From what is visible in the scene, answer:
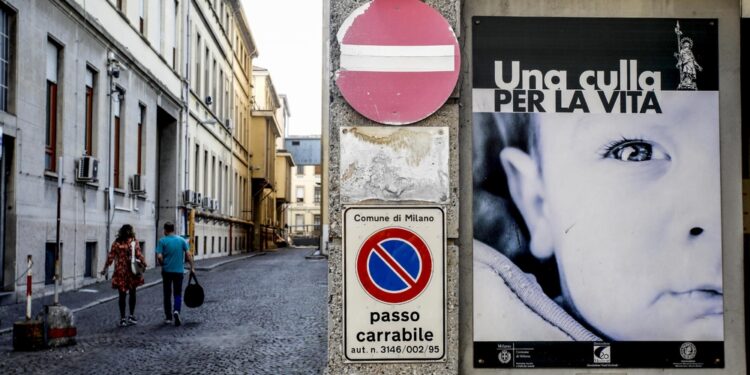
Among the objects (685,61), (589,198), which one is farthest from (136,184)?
(685,61)

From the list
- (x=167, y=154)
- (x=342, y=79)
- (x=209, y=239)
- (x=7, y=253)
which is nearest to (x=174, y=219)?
(x=167, y=154)

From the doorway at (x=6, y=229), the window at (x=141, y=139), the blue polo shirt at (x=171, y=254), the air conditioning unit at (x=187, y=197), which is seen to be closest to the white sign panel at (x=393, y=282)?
the blue polo shirt at (x=171, y=254)

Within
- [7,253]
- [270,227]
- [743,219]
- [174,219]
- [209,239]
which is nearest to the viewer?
[743,219]

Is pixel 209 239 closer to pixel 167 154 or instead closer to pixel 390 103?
pixel 167 154

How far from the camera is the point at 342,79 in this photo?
4125 mm

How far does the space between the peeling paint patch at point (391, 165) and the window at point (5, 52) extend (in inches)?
552

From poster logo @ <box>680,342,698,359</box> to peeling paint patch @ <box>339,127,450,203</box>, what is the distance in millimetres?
1411

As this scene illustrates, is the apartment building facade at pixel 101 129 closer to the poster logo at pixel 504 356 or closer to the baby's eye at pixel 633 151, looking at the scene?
the poster logo at pixel 504 356

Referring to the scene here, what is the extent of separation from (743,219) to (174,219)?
28840mm

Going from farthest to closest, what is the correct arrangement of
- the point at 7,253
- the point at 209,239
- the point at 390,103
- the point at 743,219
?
the point at 209,239 → the point at 7,253 → the point at 743,219 → the point at 390,103

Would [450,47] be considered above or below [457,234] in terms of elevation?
above

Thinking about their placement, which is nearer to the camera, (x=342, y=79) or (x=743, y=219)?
(x=342, y=79)

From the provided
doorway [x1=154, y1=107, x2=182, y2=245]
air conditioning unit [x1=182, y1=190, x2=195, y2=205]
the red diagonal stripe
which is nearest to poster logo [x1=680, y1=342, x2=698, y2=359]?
the red diagonal stripe

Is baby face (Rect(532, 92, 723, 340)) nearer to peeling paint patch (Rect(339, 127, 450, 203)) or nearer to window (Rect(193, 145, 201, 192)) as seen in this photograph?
peeling paint patch (Rect(339, 127, 450, 203))
